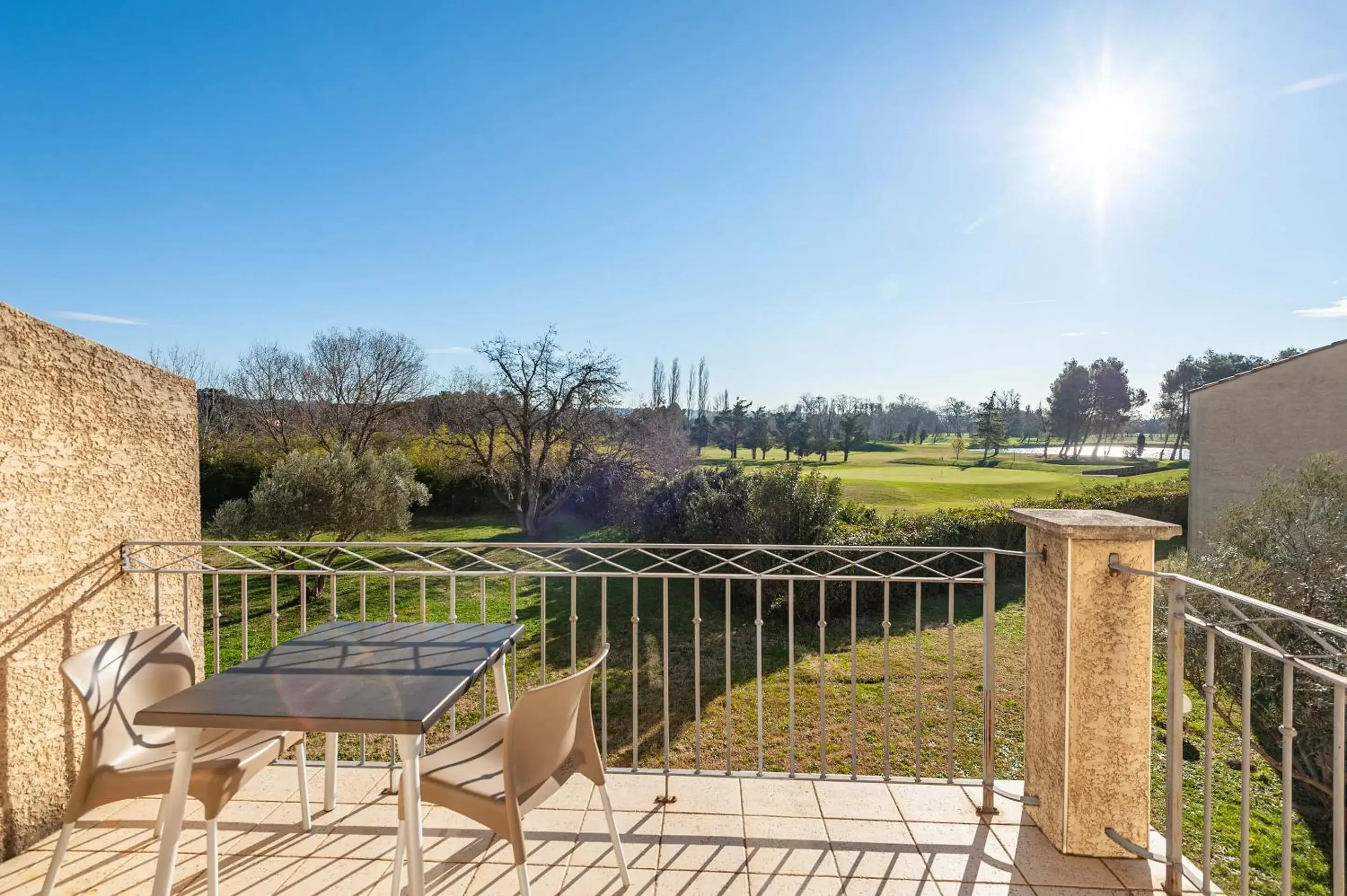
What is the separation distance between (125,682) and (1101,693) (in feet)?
11.0

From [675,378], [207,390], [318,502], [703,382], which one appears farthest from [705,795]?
[703,382]

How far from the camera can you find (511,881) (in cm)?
195

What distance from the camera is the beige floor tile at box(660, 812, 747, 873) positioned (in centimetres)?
205

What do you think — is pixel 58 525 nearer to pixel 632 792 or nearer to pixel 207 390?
pixel 632 792

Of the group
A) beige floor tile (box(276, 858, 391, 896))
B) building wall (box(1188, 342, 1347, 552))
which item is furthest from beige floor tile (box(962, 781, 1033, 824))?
building wall (box(1188, 342, 1347, 552))

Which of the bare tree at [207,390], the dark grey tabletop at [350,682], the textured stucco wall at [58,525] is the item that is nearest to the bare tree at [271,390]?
the bare tree at [207,390]

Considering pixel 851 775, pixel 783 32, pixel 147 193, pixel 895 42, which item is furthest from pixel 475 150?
pixel 851 775

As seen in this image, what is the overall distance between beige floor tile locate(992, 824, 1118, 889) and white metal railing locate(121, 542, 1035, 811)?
16 centimetres

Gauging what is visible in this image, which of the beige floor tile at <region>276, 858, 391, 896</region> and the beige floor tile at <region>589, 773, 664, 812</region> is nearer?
the beige floor tile at <region>276, 858, 391, 896</region>

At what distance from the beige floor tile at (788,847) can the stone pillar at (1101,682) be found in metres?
0.85

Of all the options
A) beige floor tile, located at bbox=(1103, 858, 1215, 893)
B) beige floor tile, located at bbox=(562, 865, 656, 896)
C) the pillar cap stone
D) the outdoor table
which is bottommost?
beige floor tile, located at bbox=(562, 865, 656, 896)

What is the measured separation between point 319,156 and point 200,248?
7.02 m

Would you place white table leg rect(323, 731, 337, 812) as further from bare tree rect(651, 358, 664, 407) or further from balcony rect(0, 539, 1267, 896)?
bare tree rect(651, 358, 664, 407)

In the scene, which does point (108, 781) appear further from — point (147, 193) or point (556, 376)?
point (556, 376)
